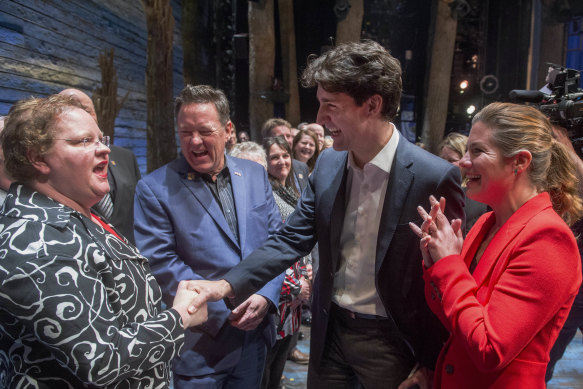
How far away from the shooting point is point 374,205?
1541 millimetres

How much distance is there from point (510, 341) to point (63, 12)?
14.5ft

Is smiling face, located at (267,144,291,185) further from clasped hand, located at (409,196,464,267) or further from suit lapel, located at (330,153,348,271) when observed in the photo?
clasped hand, located at (409,196,464,267)

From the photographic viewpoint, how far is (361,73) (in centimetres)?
148

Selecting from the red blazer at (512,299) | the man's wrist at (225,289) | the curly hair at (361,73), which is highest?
the curly hair at (361,73)

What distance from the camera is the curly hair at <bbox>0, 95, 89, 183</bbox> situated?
113 centimetres

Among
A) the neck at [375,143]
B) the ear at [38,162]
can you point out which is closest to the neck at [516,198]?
the neck at [375,143]

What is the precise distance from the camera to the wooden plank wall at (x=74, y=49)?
10.3 ft

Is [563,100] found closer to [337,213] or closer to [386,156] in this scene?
[386,156]

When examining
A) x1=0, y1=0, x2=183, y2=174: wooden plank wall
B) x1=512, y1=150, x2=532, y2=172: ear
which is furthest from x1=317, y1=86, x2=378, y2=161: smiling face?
x1=0, y1=0, x2=183, y2=174: wooden plank wall

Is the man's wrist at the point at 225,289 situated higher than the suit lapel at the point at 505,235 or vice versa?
the suit lapel at the point at 505,235

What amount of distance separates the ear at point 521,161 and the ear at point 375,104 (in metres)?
0.50

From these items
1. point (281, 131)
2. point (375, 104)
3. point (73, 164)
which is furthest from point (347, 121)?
point (281, 131)

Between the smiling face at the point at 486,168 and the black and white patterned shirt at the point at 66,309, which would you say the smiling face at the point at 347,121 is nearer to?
the smiling face at the point at 486,168

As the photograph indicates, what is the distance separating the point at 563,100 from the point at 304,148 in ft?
9.06
